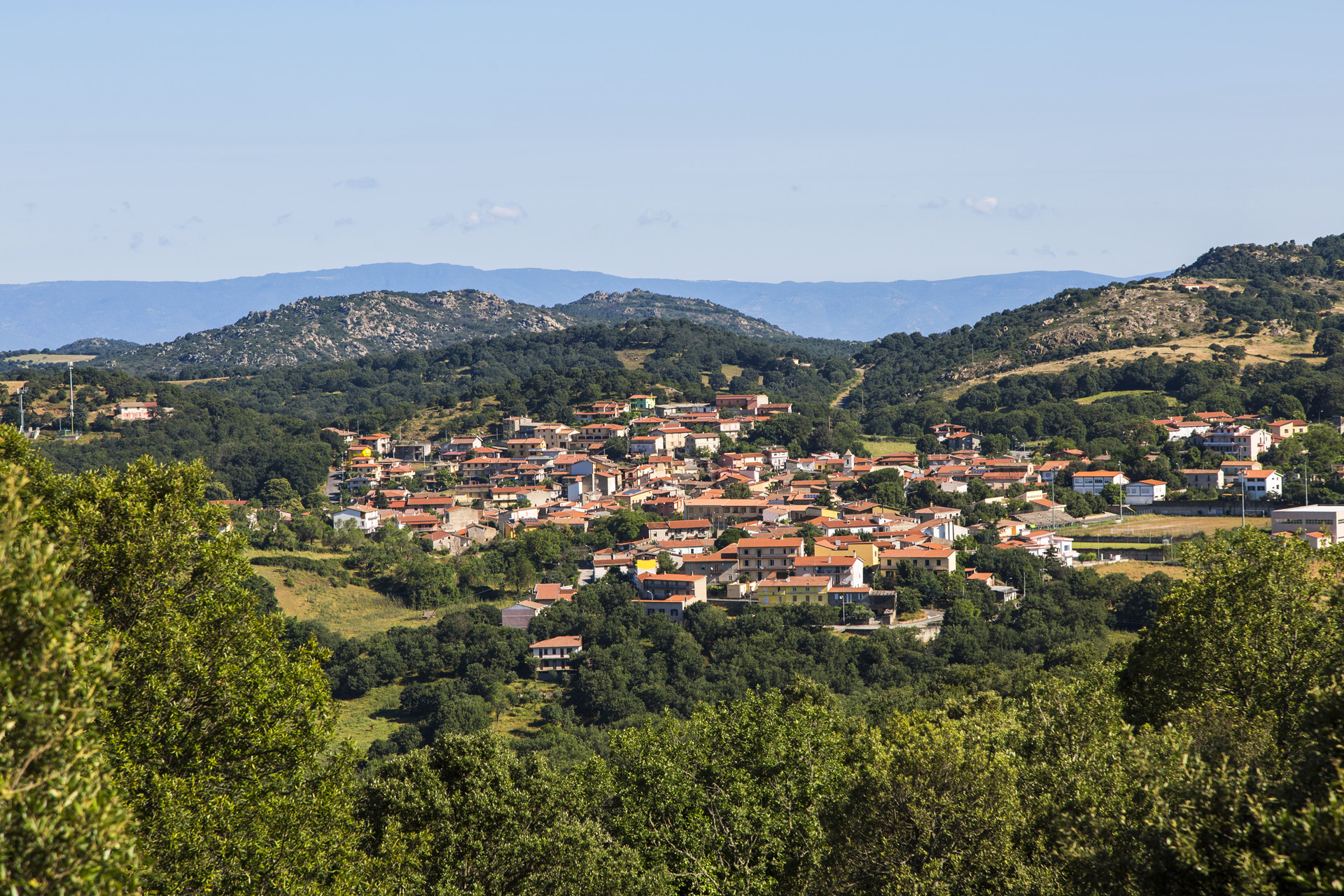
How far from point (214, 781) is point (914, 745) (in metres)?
8.11

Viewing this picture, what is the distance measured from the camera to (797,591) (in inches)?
2144

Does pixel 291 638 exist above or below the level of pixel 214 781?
below

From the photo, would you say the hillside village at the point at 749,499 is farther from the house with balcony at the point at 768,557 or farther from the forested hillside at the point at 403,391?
the forested hillside at the point at 403,391

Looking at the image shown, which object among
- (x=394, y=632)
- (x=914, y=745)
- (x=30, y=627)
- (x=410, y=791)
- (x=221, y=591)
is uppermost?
(x=30, y=627)


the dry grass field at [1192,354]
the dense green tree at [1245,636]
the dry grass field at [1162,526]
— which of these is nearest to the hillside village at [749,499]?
the dry grass field at [1162,526]

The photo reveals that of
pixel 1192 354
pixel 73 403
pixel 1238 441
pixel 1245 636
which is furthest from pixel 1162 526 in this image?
pixel 73 403

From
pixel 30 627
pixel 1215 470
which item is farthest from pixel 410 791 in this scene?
pixel 1215 470

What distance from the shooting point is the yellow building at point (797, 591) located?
54156 mm

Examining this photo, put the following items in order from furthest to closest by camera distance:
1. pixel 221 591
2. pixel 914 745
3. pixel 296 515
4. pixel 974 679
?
pixel 296 515
pixel 974 679
pixel 914 745
pixel 221 591

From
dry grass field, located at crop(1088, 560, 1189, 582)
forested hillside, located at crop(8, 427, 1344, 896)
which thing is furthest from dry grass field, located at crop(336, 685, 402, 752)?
dry grass field, located at crop(1088, 560, 1189, 582)

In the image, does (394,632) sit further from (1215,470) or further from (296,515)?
(1215,470)

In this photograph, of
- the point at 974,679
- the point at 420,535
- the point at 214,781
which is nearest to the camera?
the point at 214,781

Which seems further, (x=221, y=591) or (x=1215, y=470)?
(x=1215, y=470)

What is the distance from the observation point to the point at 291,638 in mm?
47719
